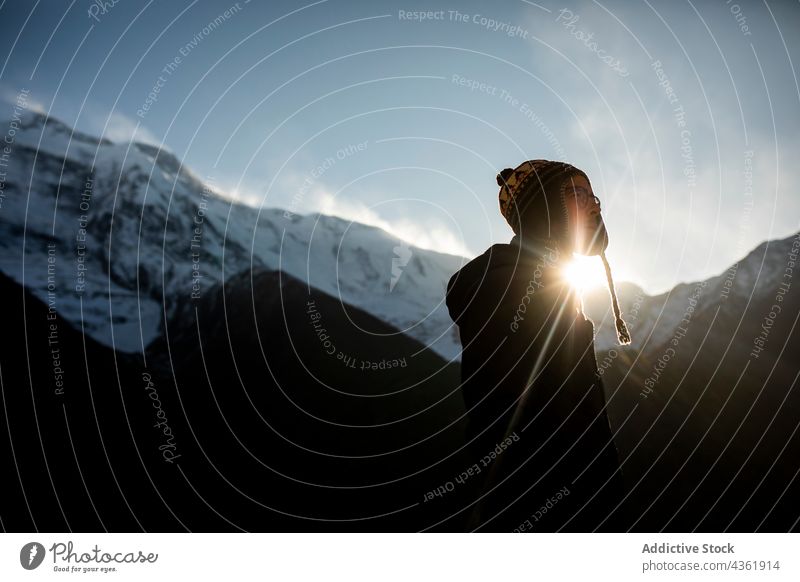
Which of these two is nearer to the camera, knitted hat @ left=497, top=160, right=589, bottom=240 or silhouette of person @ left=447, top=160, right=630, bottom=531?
silhouette of person @ left=447, top=160, right=630, bottom=531

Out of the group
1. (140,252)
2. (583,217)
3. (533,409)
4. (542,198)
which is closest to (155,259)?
(140,252)

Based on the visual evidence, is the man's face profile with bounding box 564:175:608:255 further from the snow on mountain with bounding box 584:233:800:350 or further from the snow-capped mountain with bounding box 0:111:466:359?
the snow-capped mountain with bounding box 0:111:466:359

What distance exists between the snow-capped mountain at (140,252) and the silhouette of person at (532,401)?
793cm

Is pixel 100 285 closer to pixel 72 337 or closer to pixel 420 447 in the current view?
pixel 72 337

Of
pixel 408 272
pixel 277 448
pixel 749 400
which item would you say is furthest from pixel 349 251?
pixel 749 400

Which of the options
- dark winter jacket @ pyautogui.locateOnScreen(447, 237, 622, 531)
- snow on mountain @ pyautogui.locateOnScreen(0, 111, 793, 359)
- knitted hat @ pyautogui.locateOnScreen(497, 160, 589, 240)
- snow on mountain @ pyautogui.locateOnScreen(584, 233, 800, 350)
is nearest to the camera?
dark winter jacket @ pyautogui.locateOnScreen(447, 237, 622, 531)

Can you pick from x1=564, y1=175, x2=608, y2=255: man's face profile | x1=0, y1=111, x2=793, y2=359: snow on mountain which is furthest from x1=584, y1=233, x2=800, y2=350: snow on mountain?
x1=564, y1=175, x2=608, y2=255: man's face profile

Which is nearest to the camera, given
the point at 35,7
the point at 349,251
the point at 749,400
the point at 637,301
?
the point at 35,7

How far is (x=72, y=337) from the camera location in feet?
36.8

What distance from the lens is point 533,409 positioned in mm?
1454

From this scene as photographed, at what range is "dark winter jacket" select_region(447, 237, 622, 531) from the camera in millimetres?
1417

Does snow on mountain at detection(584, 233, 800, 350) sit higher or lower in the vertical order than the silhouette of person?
higher

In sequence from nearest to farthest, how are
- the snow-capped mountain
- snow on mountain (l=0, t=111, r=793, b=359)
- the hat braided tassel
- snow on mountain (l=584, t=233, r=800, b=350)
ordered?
the hat braided tassel
snow on mountain (l=584, t=233, r=800, b=350)
snow on mountain (l=0, t=111, r=793, b=359)
the snow-capped mountain
